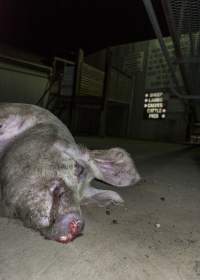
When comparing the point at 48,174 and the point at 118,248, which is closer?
the point at 118,248

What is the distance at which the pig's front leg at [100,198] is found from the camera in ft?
4.43

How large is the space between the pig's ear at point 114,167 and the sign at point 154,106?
5.99m

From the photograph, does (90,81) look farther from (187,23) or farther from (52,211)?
(52,211)

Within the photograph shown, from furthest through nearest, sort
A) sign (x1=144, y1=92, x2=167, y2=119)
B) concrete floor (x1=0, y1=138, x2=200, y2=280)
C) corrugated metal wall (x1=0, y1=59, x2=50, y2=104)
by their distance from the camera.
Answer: sign (x1=144, y1=92, x2=167, y2=119)
corrugated metal wall (x1=0, y1=59, x2=50, y2=104)
concrete floor (x1=0, y1=138, x2=200, y2=280)

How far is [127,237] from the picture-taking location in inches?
40.5

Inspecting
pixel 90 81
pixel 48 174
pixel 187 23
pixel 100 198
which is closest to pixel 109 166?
pixel 100 198

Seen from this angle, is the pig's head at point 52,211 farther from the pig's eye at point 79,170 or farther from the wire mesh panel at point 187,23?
the wire mesh panel at point 187,23

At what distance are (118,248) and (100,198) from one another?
0.47 meters

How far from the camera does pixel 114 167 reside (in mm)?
1617

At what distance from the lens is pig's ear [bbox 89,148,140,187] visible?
1.56 metres

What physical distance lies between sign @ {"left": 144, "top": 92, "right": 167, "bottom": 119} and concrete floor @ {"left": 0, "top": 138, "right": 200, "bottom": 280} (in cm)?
623

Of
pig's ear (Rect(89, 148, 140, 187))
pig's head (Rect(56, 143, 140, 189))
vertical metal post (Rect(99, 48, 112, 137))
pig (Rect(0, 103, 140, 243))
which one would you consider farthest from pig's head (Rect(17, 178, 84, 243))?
vertical metal post (Rect(99, 48, 112, 137))

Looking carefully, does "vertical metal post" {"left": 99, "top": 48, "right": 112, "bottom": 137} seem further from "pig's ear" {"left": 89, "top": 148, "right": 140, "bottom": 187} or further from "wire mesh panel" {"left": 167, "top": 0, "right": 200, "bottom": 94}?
"pig's ear" {"left": 89, "top": 148, "right": 140, "bottom": 187}

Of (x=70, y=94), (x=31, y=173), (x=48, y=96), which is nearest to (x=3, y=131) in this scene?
(x=31, y=173)
